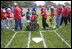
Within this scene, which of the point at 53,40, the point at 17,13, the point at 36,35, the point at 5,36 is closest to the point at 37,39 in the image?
the point at 36,35

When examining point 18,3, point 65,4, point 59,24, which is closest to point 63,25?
point 59,24

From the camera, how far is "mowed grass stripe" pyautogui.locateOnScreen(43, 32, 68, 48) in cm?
1182

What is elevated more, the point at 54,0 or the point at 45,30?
the point at 54,0

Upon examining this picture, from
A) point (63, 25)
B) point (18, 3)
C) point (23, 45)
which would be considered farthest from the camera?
point (63, 25)

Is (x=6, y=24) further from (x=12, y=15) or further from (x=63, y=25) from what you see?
(x=63, y=25)

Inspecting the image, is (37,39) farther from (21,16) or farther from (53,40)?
(21,16)

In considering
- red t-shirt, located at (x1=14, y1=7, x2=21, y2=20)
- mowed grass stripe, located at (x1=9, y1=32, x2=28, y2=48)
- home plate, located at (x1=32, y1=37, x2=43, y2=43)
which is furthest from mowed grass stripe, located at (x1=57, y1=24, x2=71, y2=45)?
red t-shirt, located at (x1=14, y1=7, x2=21, y2=20)

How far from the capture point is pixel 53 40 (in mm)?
12305

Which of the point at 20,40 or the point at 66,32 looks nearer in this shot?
the point at 20,40

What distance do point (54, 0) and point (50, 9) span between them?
0.64 meters

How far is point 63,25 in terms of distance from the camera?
1391cm

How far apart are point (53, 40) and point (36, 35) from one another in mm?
928

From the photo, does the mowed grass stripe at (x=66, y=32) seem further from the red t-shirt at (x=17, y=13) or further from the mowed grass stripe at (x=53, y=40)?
the red t-shirt at (x=17, y=13)

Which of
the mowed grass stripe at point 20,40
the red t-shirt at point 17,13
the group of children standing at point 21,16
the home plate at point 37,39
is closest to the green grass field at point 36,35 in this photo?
the mowed grass stripe at point 20,40
